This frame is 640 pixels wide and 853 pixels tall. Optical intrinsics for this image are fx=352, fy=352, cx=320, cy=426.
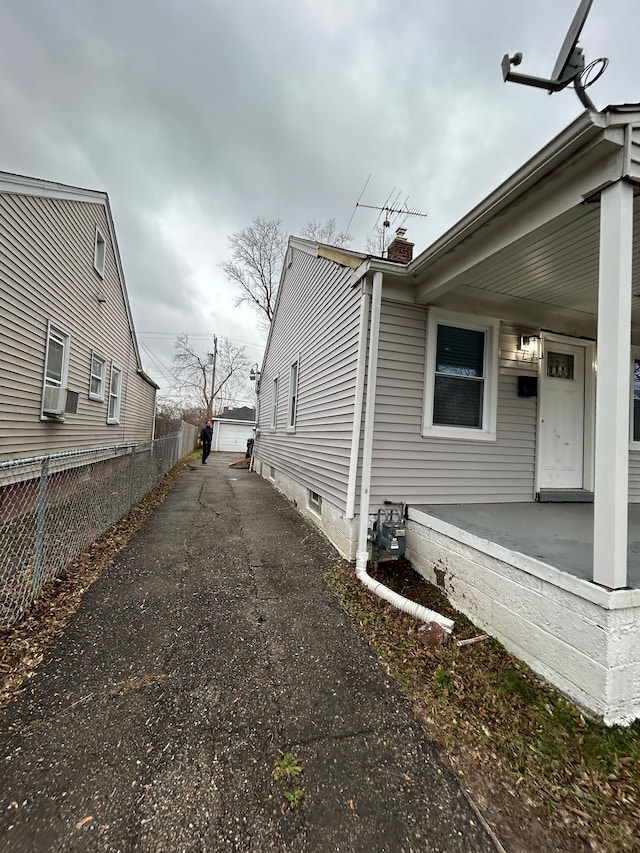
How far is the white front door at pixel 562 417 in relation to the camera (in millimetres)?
4785

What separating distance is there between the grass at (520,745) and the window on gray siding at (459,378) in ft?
8.21

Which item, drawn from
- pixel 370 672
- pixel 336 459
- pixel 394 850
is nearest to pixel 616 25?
pixel 336 459

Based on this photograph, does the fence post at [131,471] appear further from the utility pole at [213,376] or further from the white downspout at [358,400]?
the utility pole at [213,376]

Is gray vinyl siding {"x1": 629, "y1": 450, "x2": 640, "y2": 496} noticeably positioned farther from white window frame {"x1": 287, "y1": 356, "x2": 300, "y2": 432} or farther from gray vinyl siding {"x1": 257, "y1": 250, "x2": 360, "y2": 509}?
white window frame {"x1": 287, "y1": 356, "x2": 300, "y2": 432}

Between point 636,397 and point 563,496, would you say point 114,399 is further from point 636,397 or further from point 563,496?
point 636,397

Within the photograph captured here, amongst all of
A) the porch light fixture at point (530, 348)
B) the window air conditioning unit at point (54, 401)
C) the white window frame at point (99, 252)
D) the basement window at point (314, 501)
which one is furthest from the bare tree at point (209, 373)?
the porch light fixture at point (530, 348)

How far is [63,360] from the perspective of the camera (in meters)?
6.84

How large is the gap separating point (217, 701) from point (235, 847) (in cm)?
77

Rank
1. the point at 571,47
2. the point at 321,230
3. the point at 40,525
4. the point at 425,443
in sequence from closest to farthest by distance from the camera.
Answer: the point at 571,47 < the point at 40,525 < the point at 425,443 < the point at 321,230

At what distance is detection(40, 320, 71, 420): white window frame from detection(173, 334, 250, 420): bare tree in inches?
908

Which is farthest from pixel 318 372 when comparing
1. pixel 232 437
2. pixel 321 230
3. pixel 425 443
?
pixel 232 437

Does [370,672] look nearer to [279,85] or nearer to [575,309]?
[575,309]

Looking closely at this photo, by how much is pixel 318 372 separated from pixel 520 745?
4986 mm

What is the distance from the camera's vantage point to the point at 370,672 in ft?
7.72
